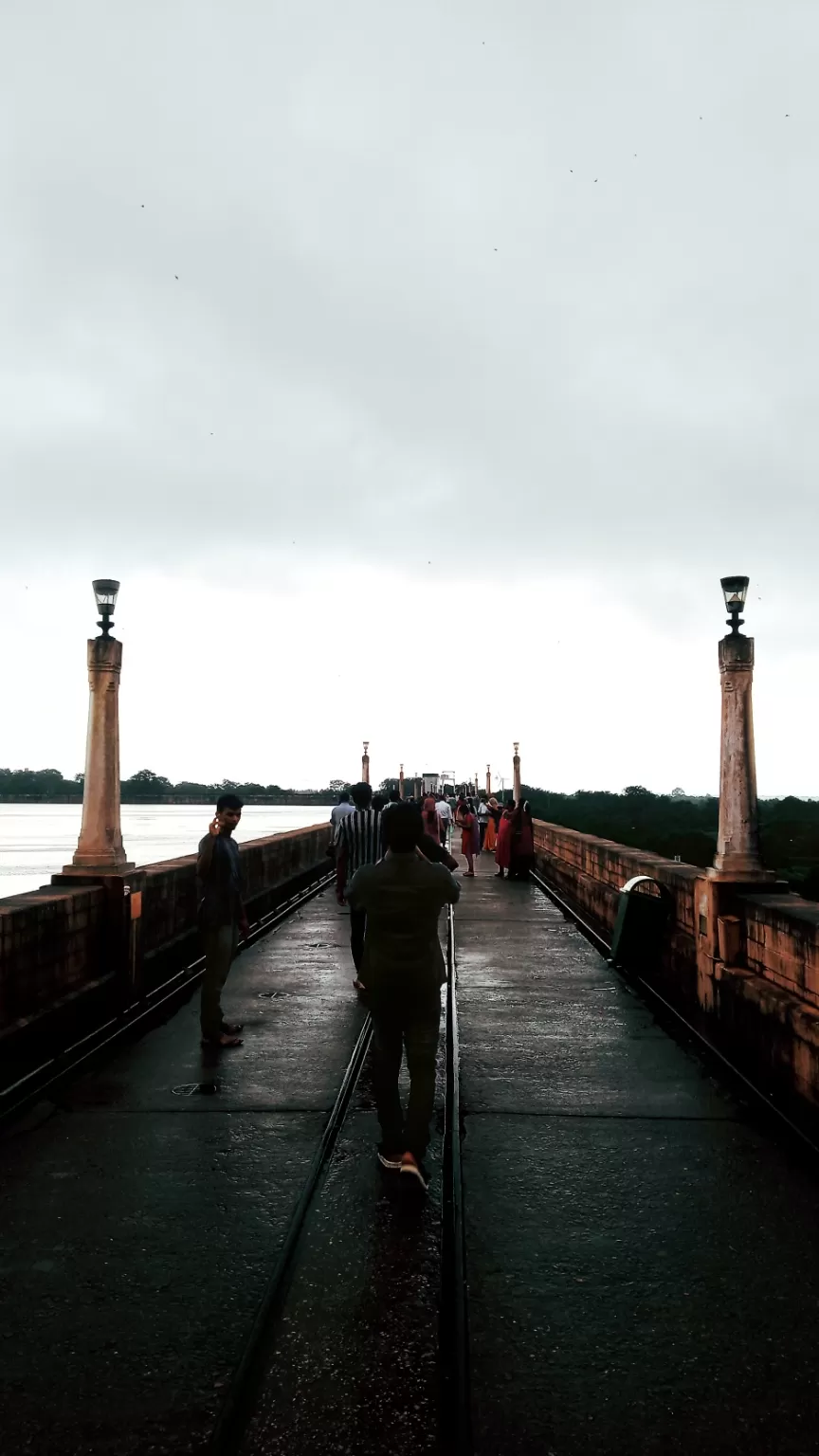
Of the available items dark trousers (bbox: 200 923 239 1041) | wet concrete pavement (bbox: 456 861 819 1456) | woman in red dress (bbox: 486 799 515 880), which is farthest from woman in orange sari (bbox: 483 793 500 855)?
wet concrete pavement (bbox: 456 861 819 1456)

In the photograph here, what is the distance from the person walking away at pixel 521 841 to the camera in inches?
904

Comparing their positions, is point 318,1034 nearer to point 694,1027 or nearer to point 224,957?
point 224,957

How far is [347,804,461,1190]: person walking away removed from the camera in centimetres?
508

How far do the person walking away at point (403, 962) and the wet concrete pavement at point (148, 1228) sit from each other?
70 cm

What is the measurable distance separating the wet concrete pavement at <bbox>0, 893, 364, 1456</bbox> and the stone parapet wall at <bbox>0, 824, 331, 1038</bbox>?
2.50ft

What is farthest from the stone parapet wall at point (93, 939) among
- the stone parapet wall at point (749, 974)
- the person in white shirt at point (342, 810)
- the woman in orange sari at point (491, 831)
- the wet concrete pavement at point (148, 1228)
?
the woman in orange sari at point (491, 831)

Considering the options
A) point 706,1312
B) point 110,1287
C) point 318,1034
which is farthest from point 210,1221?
point 318,1034

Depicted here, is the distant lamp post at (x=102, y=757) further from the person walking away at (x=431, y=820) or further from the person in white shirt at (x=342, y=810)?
the person walking away at (x=431, y=820)

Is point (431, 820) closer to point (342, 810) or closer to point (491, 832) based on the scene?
Result: point (342, 810)

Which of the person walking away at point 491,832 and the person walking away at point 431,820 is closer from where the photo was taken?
the person walking away at point 431,820

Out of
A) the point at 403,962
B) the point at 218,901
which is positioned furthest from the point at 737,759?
the point at 403,962

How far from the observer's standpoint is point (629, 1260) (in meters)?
4.28

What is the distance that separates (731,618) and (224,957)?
5303mm

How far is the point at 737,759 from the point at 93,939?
5698 mm
